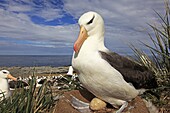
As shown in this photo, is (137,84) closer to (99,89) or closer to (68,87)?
(99,89)

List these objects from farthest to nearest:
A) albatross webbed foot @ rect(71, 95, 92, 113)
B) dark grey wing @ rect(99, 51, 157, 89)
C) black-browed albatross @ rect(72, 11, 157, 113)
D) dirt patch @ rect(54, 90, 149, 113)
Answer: albatross webbed foot @ rect(71, 95, 92, 113), dirt patch @ rect(54, 90, 149, 113), dark grey wing @ rect(99, 51, 157, 89), black-browed albatross @ rect(72, 11, 157, 113)

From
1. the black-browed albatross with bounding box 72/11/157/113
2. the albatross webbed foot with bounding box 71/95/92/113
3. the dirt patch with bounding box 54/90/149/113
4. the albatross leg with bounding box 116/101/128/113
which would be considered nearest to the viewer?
the black-browed albatross with bounding box 72/11/157/113

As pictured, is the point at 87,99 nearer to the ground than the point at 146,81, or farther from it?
nearer to the ground

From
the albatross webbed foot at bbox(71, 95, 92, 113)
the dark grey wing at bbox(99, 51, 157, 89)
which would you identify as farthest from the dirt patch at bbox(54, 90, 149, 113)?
the dark grey wing at bbox(99, 51, 157, 89)

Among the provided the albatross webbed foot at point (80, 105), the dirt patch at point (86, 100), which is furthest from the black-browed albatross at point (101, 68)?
the albatross webbed foot at point (80, 105)

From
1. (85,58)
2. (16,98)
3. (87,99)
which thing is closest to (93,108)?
(87,99)

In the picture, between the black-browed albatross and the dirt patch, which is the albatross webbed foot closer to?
the dirt patch

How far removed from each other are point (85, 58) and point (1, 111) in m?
0.89

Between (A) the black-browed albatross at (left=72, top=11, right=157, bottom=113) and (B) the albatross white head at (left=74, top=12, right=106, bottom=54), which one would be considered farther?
(B) the albatross white head at (left=74, top=12, right=106, bottom=54)

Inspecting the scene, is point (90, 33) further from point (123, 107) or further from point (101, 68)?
point (123, 107)

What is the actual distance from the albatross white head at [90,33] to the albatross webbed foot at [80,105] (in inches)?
30.7

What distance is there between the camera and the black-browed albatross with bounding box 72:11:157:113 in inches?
91.6

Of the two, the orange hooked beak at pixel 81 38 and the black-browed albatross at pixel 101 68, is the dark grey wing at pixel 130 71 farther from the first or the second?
the orange hooked beak at pixel 81 38

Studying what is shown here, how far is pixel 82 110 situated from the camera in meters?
2.86
